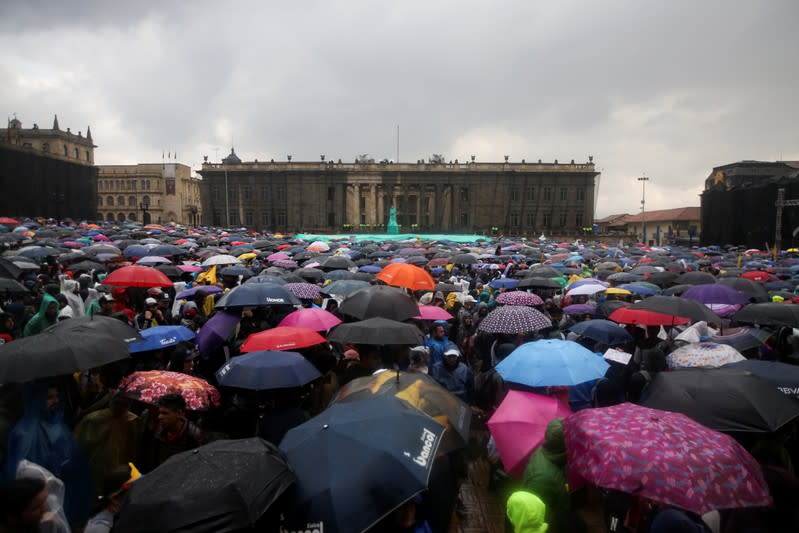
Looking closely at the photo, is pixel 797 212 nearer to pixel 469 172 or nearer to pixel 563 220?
pixel 563 220

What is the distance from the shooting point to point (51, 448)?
4074mm

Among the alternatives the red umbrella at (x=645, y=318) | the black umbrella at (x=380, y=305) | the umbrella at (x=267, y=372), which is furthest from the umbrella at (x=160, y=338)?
the red umbrella at (x=645, y=318)

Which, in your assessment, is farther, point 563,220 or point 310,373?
point 563,220

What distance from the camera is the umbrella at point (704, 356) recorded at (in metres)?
5.58

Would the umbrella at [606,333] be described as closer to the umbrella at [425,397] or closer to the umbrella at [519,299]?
the umbrella at [519,299]

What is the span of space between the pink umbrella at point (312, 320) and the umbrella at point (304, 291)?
190 centimetres

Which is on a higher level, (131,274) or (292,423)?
(131,274)

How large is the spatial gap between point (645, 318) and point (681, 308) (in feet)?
1.50

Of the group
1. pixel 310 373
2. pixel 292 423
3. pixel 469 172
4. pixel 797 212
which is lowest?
pixel 292 423

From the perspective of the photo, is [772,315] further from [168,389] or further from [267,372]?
[168,389]

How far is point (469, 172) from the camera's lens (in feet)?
221

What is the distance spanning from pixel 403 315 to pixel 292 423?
9.07 ft

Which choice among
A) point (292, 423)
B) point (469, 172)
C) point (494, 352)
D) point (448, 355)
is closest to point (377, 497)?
point (292, 423)

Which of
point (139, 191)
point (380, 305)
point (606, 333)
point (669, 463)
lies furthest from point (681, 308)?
point (139, 191)
